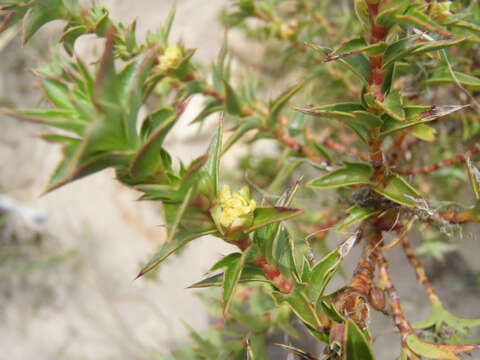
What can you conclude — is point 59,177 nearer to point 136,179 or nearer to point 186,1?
point 136,179

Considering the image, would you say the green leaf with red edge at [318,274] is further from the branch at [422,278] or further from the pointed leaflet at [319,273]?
the branch at [422,278]

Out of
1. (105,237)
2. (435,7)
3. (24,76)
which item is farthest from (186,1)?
(435,7)

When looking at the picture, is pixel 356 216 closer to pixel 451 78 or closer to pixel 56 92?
pixel 451 78

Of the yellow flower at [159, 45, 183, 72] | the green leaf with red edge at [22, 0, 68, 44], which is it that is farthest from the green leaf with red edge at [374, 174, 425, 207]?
the green leaf with red edge at [22, 0, 68, 44]

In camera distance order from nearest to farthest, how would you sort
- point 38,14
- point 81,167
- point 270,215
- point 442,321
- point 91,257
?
point 81,167
point 270,215
point 38,14
point 442,321
point 91,257

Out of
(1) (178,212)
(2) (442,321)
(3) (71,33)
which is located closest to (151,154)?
(1) (178,212)

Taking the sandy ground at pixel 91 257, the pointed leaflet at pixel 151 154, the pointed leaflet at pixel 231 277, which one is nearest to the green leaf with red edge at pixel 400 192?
the pointed leaflet at pixel 231 277
